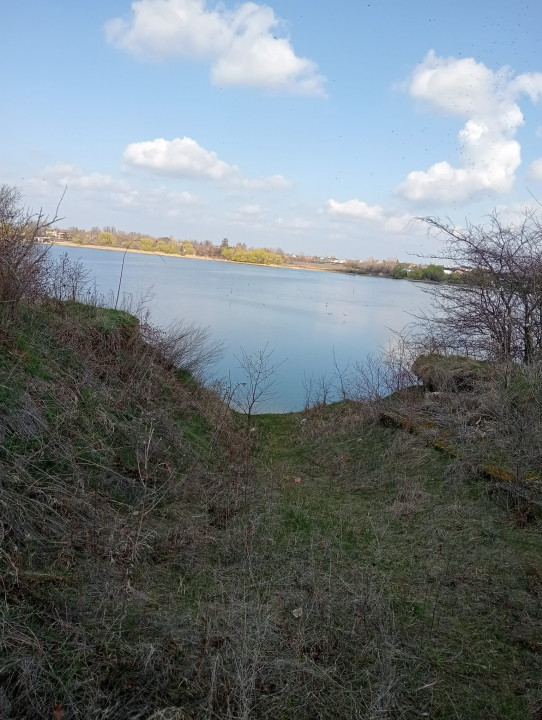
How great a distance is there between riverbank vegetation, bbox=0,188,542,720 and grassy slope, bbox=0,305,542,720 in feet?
0.06

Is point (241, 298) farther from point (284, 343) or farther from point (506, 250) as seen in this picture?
point (506, 250)

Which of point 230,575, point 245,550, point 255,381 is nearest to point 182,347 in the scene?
point 255,381

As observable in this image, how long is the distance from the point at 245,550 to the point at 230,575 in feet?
1.26

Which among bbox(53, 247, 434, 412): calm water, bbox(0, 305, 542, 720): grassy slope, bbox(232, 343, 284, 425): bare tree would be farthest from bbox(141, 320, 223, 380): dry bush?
bbox(0, 305, 542, 720): grassy slope

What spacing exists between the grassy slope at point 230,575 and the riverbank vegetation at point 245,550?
0.02m

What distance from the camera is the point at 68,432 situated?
570 cm

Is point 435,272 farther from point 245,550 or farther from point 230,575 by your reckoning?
point 230,575

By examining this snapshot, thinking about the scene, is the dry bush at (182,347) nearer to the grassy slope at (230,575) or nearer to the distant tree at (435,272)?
the grassy slope at (230,575)

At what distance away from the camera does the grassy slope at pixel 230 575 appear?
297 centimetres

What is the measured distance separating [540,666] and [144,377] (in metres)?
6.62

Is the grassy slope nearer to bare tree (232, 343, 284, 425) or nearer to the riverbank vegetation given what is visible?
the riverbank vegetation

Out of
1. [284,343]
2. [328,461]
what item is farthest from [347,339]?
[328,461]

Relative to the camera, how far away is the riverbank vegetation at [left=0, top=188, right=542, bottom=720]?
2992mm

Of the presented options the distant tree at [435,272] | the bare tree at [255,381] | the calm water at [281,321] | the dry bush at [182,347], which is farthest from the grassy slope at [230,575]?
the calm water at [281,321]
